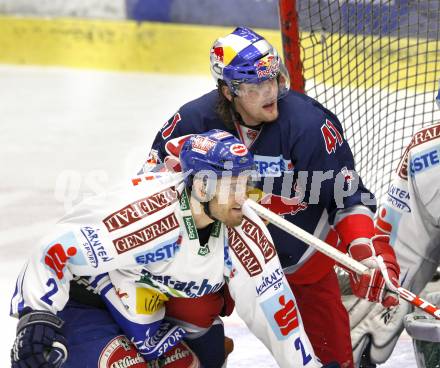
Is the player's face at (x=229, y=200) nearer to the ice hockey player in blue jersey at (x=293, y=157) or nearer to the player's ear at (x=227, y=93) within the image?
the ice hockey player in blue jersey at (x=293, y=157)

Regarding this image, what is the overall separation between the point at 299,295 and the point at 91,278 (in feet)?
2.56

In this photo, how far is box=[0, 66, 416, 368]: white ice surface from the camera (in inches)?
159

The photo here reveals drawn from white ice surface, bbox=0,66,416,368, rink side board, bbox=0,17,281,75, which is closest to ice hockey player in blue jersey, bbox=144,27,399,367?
white ice surface, bbox=0,66,416,368

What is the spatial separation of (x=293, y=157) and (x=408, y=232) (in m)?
0.49

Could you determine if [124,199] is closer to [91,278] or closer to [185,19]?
[91,278]

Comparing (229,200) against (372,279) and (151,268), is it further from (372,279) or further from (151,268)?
(372,279)

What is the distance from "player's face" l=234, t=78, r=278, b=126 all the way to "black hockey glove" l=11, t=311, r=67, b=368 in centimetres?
82

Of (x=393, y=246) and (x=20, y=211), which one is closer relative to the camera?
(x=393, y=246)

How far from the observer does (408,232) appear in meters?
3.20

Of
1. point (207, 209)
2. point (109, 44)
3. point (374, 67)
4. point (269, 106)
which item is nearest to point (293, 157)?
point (269, 106)

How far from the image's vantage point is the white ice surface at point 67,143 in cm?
405

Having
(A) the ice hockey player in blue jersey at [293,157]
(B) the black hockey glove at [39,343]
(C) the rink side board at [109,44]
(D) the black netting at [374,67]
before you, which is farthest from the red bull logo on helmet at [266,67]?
(C) the rink side board at [109,44]

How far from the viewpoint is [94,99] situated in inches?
260

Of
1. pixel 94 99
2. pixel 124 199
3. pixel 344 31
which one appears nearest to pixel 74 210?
pixel 124 199
